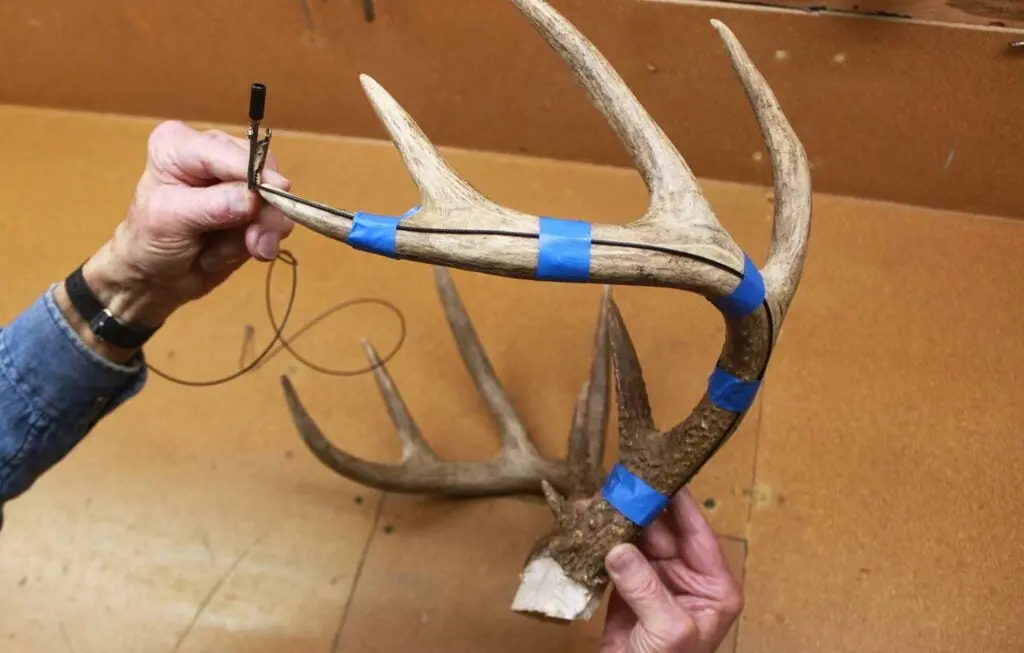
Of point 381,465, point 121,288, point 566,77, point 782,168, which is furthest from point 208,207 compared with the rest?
point 566,77

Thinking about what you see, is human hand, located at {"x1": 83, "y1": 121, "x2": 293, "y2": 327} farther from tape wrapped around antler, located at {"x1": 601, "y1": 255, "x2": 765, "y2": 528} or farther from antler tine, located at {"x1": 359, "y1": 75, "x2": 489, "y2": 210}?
tape wrapped around antler, located at {"x1": 601, "y1": 255, "x2": 765, "y2": 528}

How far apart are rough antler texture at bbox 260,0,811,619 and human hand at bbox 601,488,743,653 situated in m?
0.06

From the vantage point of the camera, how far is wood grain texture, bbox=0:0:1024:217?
155 centimetres

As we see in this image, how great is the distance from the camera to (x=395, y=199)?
1.82m

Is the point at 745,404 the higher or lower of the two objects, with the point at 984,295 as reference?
higher

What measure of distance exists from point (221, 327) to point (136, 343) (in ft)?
1.97

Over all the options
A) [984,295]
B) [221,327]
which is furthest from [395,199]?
[984,295]

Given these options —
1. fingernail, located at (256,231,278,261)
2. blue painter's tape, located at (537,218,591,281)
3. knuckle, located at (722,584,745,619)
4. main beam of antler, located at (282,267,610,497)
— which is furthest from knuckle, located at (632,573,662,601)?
fingernail, located at (256,231,278,261)

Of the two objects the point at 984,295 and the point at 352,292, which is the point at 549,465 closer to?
the point at 352,292

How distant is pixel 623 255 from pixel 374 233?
224 mm

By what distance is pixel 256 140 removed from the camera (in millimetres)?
832

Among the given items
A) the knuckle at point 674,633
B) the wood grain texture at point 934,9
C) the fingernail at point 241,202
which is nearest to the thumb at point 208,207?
the fingernail at point 241,202

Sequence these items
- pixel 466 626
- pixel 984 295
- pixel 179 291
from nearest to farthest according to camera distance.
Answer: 1. pixel 179 291
2. pixel 466 626
3. pixel 984 295

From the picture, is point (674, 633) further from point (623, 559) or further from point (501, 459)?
point (501, 459)
